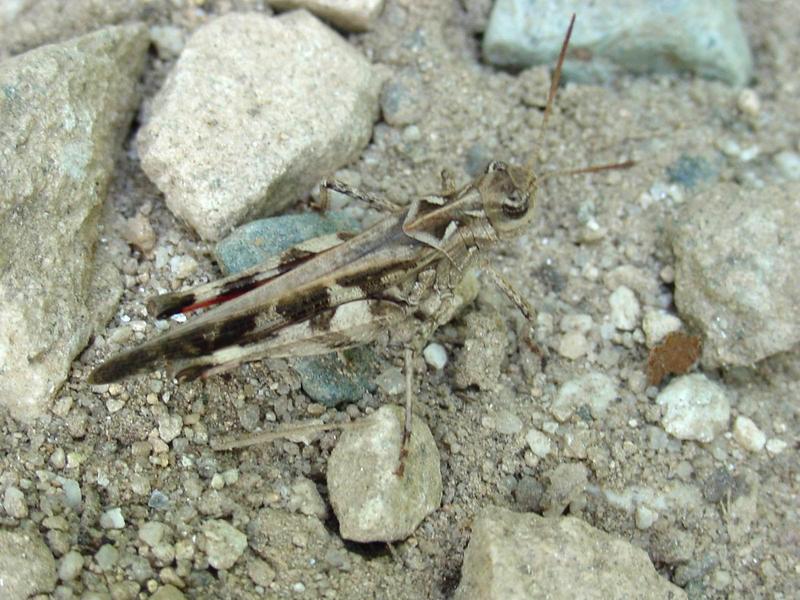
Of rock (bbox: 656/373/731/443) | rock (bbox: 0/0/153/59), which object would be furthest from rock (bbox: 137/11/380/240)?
rock (bbox: 656/373/731/443)

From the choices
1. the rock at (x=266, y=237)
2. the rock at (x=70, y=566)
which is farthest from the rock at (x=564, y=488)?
the rock at (x=70, y=566)

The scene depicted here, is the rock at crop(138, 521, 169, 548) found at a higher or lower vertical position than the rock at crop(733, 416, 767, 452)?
higher

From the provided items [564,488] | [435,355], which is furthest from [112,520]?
[564,488]

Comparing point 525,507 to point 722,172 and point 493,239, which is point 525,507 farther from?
point 722,172

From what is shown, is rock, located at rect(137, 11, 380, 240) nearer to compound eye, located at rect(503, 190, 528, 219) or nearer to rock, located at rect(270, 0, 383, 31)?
rock, located at rect(270, 0, 383, 31)

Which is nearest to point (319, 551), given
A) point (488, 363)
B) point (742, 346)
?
point (488, 363)
